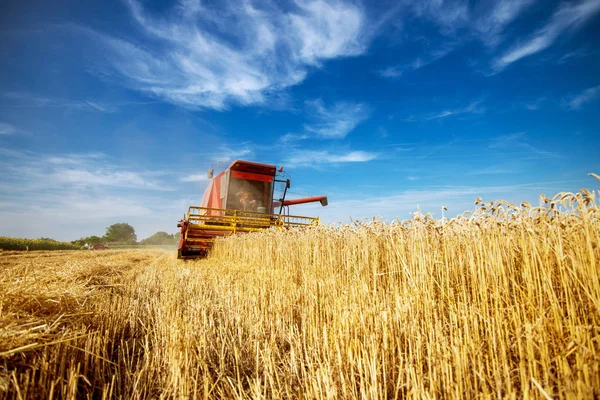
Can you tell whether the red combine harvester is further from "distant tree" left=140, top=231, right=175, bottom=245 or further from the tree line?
"distant tree" left=140, top=231, right=175, bottom=245

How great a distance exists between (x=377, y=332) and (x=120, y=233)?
88.7 metres

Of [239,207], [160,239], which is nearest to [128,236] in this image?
[160,239]

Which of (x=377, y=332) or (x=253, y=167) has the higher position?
(x=253, y=167)

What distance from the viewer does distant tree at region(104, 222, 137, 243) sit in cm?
7081

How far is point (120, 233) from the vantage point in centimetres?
7531

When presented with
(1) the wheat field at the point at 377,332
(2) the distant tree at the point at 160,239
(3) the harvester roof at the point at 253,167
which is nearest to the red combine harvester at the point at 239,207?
(3) the harvester roof at the point at 253,167

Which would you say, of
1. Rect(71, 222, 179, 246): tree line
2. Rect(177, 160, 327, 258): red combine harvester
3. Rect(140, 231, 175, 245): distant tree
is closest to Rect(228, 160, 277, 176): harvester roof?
Rect(177, 160, 327, 258): red combine harvester

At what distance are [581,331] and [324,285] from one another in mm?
2252

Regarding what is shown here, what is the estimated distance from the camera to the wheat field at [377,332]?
1439mm

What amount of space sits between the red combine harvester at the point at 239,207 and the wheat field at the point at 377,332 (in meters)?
6.52

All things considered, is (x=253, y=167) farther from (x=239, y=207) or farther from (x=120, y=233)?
(x=120, y=233)

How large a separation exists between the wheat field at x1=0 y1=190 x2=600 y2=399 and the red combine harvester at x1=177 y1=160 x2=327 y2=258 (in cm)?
652

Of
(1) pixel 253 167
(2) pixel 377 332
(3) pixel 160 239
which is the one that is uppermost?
(1) pixel 253 167

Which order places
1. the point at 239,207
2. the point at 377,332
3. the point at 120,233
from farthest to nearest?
1. the point at 120,233
2. the point at 239,207
3. the point at 377,332
